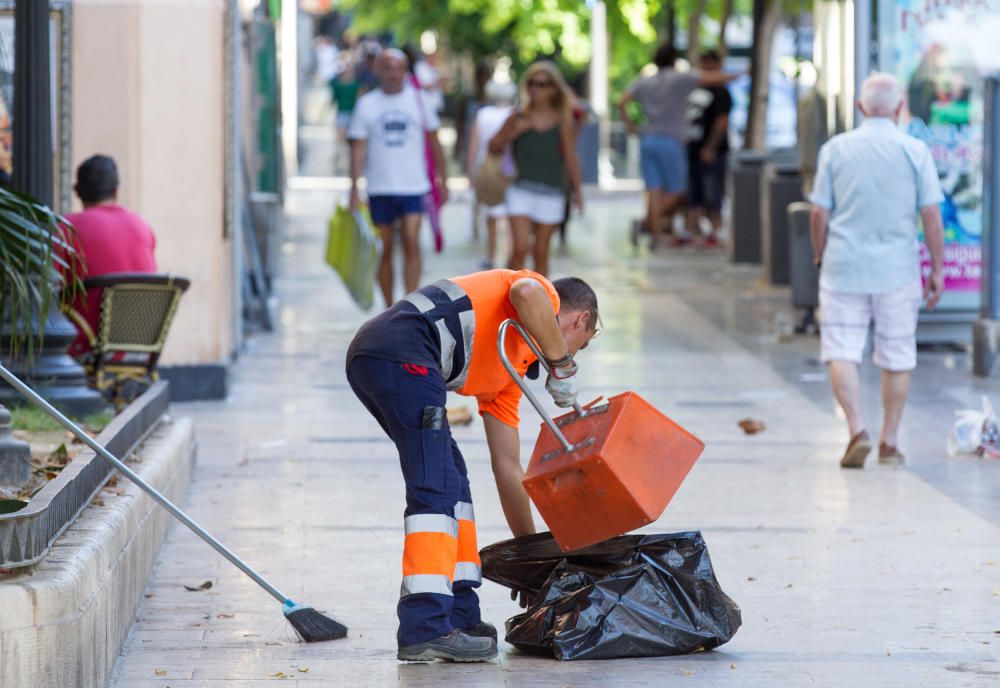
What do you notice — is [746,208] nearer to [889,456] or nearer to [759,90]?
[759,90]

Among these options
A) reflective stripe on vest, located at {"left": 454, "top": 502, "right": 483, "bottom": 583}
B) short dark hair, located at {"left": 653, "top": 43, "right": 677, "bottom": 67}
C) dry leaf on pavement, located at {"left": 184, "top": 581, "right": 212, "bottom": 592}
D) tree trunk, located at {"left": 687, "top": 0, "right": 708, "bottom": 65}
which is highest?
tree trunk, located at {"left": 687, "top": 0, "right": 708, "bottom": 65}

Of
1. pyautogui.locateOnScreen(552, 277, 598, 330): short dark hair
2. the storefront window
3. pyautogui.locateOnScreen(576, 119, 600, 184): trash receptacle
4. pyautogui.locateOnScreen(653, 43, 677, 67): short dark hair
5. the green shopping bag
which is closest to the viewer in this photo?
pyautogui.locateOnScreen(552, 277, 598, 330): short dark hair

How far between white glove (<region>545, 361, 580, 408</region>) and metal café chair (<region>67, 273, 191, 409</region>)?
3.07 meters

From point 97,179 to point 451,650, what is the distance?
12.8 ft

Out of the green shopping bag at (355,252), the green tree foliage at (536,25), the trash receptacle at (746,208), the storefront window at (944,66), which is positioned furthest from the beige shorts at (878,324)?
the green tree foliage at (536,25)

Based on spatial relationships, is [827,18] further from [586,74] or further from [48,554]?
[586,74]

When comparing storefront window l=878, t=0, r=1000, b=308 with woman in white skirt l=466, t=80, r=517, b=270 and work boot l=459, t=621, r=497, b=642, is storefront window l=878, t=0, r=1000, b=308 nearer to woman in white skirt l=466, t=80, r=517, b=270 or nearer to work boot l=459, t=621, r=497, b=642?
woman in white skirt l=466, t=80, r=517, b=270

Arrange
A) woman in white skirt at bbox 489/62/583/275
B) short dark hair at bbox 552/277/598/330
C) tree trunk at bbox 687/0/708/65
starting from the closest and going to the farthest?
short dark hair at bbox 552/277/598/330, woman in white skirt at bbox 489/62/583/275, tree trunk at bbox 687/0/708/65

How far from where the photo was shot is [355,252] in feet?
41.7

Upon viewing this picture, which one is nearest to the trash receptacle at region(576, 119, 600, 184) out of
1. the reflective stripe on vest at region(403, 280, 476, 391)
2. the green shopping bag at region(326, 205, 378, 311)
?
the green shopping bag at region(326, 205, 378, 311)

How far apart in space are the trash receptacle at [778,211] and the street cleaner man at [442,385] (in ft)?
33.6

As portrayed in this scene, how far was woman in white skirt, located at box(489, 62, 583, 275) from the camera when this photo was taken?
44.0ft

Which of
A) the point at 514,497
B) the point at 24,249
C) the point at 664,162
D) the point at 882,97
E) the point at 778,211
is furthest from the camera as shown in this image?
the point at 664,162

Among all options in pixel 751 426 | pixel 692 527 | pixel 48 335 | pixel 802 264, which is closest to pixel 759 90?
pixel 802 264
